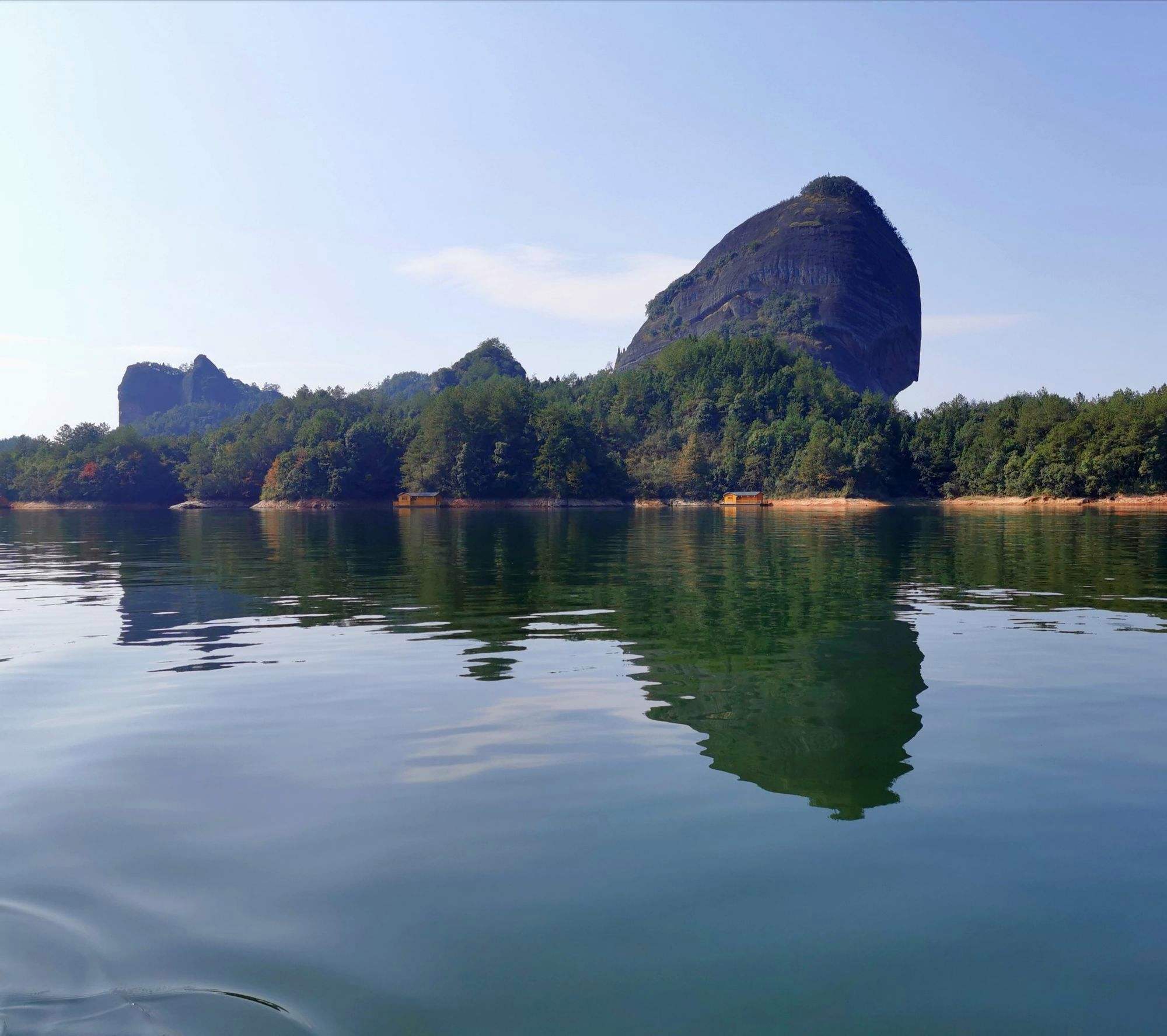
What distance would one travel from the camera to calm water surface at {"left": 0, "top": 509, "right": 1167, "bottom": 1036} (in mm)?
5141

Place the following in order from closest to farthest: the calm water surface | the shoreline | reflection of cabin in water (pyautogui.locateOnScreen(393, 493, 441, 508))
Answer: the calm water surface
the shoreline
reflection of cabin in water (pyautogui.locateOnScreen(393, 493, 441, 508))

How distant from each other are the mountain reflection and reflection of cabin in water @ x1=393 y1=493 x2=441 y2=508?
340 feet

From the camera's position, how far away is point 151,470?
185 m

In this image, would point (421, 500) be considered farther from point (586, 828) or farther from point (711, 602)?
point (586, 828)

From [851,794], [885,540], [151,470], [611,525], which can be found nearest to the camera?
[851,794]

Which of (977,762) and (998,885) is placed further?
(977,762)

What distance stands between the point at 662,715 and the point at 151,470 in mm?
193439

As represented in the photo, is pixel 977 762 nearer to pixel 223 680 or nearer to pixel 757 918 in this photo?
pixel 757 918

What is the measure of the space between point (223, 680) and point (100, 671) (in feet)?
7.73

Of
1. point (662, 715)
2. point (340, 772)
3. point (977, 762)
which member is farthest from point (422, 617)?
point (977, 762)

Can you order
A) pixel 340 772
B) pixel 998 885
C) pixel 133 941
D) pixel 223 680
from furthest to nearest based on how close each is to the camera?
pixel 223 680, pixel 340 772, pixel 998 885, pixel 133 941

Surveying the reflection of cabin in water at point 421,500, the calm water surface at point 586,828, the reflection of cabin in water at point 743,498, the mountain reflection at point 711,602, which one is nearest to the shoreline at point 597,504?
the reflection of cabin in water at point 743,498

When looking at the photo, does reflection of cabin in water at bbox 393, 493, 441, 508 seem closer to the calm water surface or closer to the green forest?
the green forest

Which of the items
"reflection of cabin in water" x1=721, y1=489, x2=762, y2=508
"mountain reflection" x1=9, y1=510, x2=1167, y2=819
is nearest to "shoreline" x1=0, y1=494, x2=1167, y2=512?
"reflection of cabin in water" x1=721, y1=489, x2=762, y2=508
